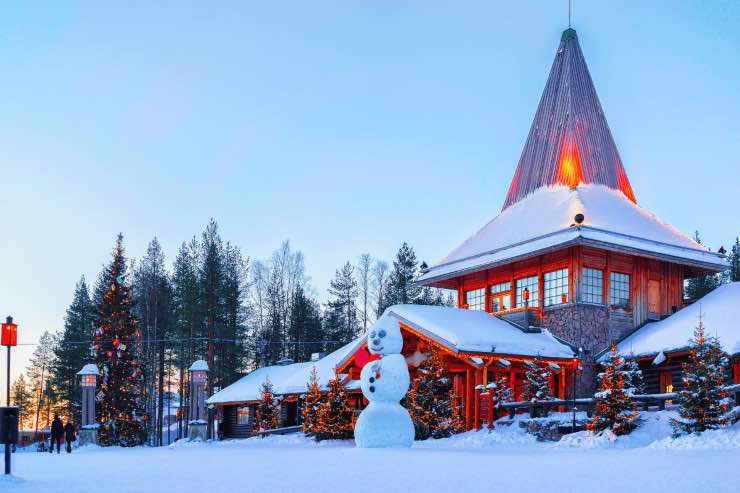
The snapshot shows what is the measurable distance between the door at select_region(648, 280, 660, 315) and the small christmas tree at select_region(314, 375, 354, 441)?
11.7 m

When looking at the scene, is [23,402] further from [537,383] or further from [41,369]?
[537,383]

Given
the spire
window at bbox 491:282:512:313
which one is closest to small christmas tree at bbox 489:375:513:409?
window at bbox 491:282:512:313

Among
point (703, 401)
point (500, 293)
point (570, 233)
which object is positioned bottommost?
point (703, 401)

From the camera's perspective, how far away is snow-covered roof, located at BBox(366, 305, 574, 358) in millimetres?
22328

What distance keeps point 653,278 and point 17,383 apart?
2917 inches

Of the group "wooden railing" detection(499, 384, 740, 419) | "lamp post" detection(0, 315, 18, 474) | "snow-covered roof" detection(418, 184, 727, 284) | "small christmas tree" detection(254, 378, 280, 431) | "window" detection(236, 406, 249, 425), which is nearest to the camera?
"lamp post" detection(0, 315, 18, 474)

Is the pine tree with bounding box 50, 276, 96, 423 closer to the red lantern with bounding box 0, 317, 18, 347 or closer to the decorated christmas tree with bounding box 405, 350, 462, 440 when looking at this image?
the decorated christmas tree with bounding box 405, 350, 462, 440

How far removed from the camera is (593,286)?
2667 centimetres

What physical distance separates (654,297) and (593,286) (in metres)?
3.01

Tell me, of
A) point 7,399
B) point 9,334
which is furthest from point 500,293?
point 7,399

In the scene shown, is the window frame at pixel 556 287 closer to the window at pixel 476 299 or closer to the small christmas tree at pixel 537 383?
the window at pixel 476 299

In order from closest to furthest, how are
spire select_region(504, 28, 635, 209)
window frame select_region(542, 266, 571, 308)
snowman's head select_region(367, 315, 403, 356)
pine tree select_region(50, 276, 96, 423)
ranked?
snowman's head select_region(367, 315, 403, 356) < window frame select_region(542, 266, 571, 308) < spire select_region(504, 28, 635, 209) < pine tree select_region(50, 276, 96, 423)

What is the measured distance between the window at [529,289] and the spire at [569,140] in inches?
163

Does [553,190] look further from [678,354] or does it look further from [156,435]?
[156,435]
